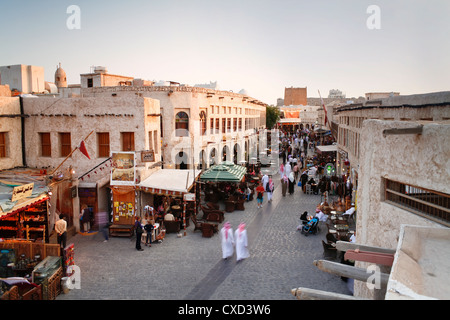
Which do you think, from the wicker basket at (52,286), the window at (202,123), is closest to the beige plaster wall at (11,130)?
the wicker basket at (52,286)

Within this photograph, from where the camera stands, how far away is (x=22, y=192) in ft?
38.4

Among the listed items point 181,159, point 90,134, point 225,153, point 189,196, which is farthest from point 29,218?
point 225,153

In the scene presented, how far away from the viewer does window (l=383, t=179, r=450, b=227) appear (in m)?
6.24

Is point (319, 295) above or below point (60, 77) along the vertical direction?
below

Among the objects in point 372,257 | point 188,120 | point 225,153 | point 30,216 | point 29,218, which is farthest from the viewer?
point 225,153

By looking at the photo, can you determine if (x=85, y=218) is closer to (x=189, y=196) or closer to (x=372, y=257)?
(x=189, y=196)

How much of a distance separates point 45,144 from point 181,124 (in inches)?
350

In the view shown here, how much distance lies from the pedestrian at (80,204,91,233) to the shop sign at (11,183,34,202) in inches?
132

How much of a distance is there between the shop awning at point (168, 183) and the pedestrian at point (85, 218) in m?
2.36

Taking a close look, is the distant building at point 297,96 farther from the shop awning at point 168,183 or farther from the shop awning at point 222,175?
the shop awning at point 168,183

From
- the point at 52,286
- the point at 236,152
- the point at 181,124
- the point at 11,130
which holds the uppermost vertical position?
the point at 181,124

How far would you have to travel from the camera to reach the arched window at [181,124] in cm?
2369

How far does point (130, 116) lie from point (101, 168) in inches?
108

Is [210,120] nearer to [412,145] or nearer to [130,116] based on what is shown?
[130,116]
